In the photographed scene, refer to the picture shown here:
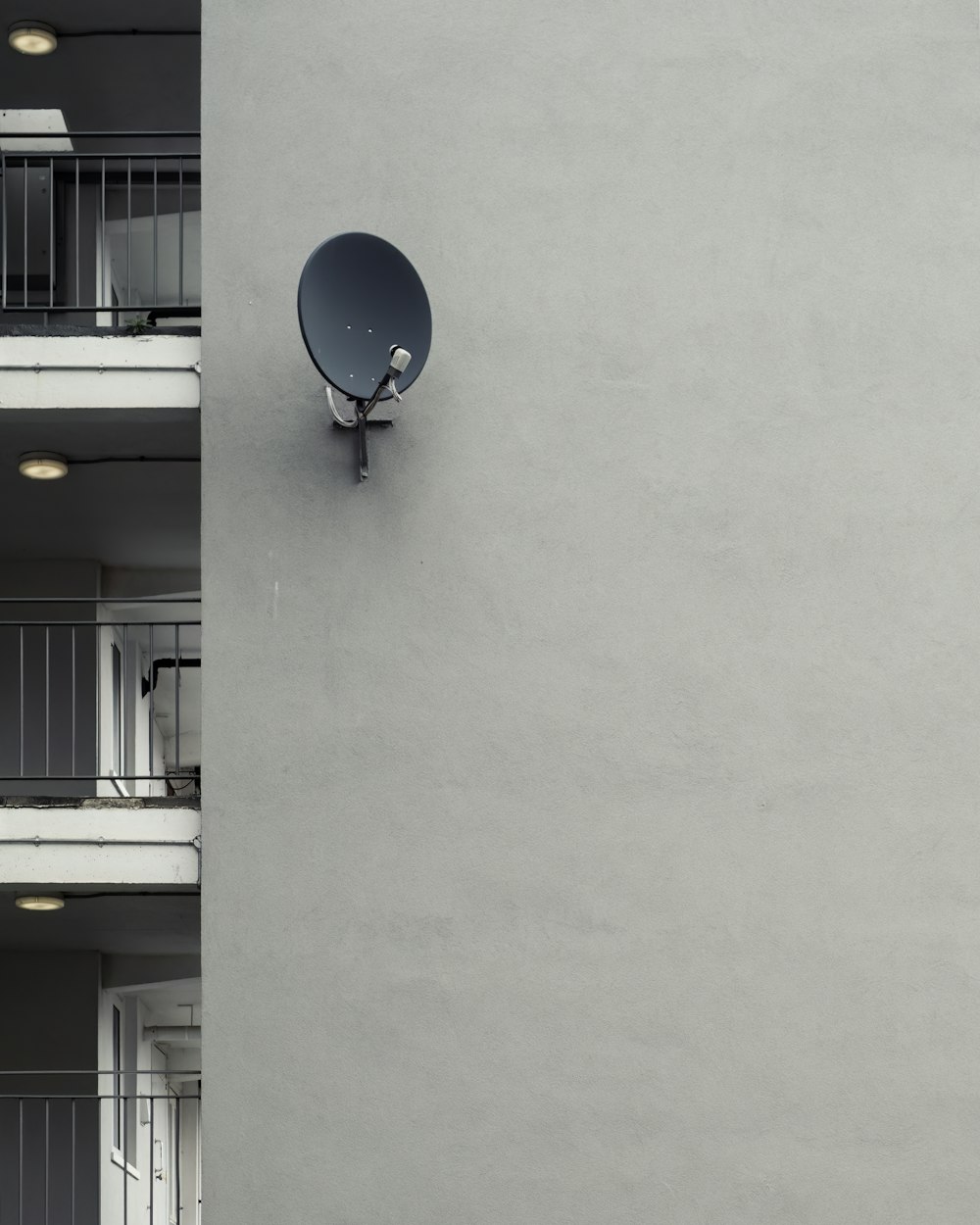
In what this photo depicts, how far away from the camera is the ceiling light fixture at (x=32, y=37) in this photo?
584 inches

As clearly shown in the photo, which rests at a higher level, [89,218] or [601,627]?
[89,218]

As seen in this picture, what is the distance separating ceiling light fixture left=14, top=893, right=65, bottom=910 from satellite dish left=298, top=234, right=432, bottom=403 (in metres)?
4.13

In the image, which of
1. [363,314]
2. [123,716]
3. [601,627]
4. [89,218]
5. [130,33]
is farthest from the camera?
[123,716]

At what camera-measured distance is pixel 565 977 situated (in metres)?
10.7

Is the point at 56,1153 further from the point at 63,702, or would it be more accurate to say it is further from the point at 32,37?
the point at 32,37

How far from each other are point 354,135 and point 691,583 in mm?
3705

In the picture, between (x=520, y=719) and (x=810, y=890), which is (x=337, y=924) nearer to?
(x=520, y=719)

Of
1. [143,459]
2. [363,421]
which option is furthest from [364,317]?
[143,459]

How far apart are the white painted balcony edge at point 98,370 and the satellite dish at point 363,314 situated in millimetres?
1107

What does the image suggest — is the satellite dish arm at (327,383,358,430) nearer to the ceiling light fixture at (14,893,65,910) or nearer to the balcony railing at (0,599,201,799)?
the ceiling light fixture at (14,893,65,910)

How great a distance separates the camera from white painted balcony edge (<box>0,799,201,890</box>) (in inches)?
442

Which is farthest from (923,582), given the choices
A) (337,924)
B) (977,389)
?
(337,924)

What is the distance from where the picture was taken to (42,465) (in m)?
13.2

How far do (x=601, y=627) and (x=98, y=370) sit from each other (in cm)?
371
